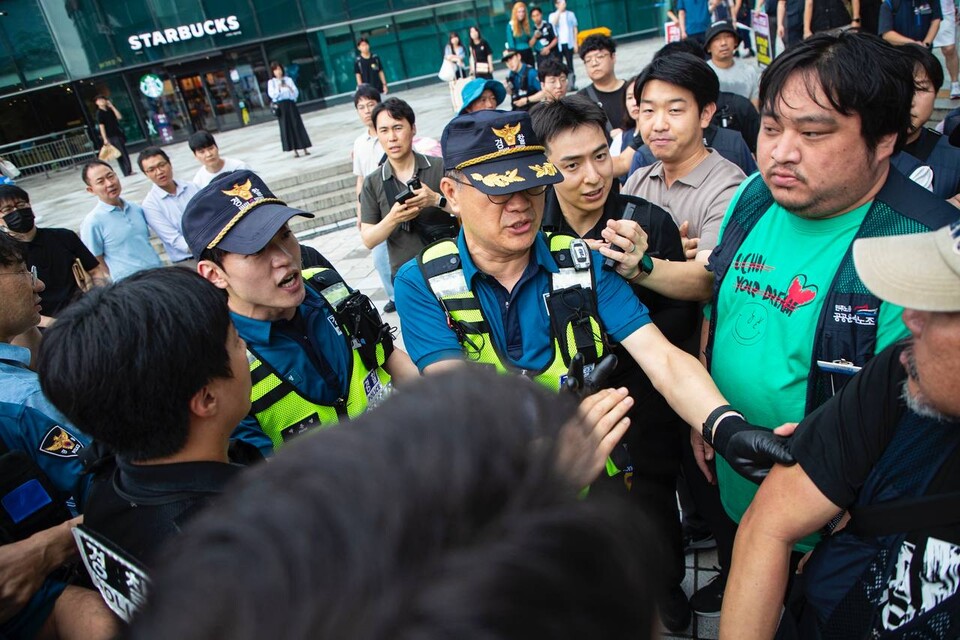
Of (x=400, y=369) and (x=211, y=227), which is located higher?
(x=211, y=227)

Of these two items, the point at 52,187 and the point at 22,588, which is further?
the point at 52,187

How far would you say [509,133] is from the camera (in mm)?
2021

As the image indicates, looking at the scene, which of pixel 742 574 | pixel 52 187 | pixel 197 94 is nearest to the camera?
pixel 742 574

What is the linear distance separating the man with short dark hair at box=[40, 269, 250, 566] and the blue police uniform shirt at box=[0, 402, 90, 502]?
501mm

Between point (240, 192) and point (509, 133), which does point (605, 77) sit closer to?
point (509, 133)

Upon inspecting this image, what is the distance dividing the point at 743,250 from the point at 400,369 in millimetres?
1334

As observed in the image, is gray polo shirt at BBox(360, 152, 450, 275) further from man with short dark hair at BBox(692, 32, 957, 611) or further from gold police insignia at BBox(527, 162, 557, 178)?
man with short dark hair at BBox(692, 32, 957, 611)

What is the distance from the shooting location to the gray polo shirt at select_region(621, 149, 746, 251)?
2.76 m

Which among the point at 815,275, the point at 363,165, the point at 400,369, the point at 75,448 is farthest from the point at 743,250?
the point at 363,165

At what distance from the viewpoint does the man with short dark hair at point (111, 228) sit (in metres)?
5.76

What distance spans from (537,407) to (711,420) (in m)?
1.23

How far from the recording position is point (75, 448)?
5.96 ft

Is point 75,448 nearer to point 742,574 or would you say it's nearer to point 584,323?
point 584,323

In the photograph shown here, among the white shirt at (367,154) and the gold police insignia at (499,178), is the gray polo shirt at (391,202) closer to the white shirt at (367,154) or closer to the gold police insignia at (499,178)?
the white shirt at (367,154)
